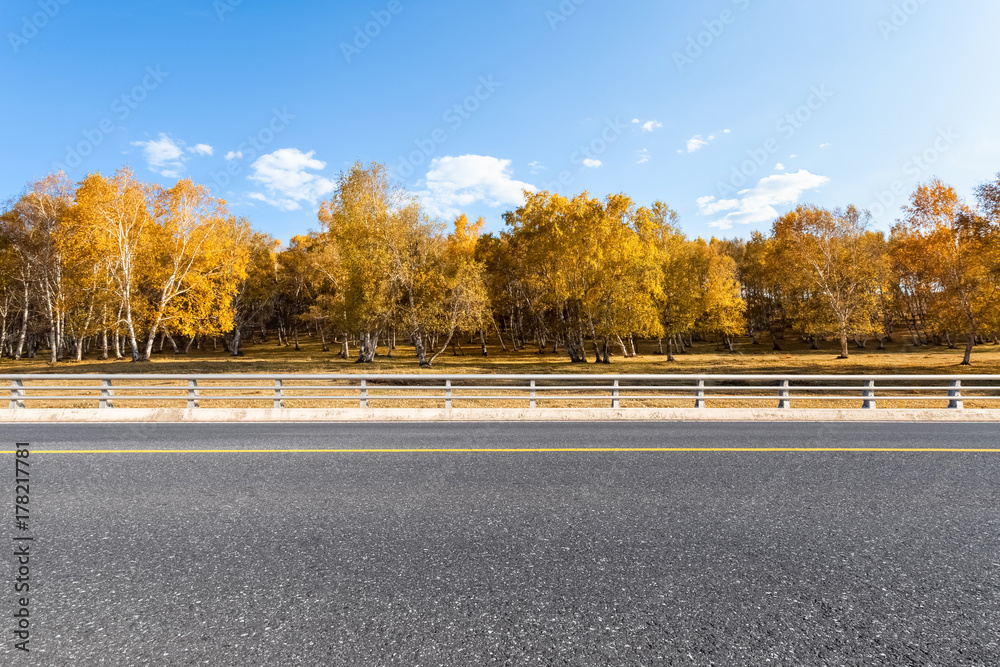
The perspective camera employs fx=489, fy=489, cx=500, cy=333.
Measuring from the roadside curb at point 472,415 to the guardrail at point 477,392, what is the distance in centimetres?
31

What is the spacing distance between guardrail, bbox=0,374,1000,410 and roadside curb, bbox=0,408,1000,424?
1.02 ft

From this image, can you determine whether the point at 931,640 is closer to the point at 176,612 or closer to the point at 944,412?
the point at 176,612

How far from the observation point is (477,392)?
73.9ft

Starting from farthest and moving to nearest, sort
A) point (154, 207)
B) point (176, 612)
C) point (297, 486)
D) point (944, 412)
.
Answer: point (154, 207) < point (944, 412) < point (297, 486) < point (176, 612)

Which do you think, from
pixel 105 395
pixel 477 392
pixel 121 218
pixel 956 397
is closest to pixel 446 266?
pixel 477 392

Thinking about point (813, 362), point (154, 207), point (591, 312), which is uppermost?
point (154, 207)

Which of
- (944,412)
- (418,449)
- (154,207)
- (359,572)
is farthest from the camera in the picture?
(154,207)

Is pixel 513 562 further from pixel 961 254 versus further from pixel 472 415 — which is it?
pixel 961 254

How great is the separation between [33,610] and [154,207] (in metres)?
40.9

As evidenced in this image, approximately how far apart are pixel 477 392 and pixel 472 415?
34.5ft

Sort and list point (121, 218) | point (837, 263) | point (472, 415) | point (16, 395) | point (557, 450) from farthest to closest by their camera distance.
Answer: point (837, 263) → point (121, 218) → point (472, 415) → point (16, 395) → point (557, 450)

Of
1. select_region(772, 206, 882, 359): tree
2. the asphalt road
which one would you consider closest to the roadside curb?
the asphalt road

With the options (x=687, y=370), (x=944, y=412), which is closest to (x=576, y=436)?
(x=944, y=412)

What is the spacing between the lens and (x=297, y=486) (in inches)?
234
